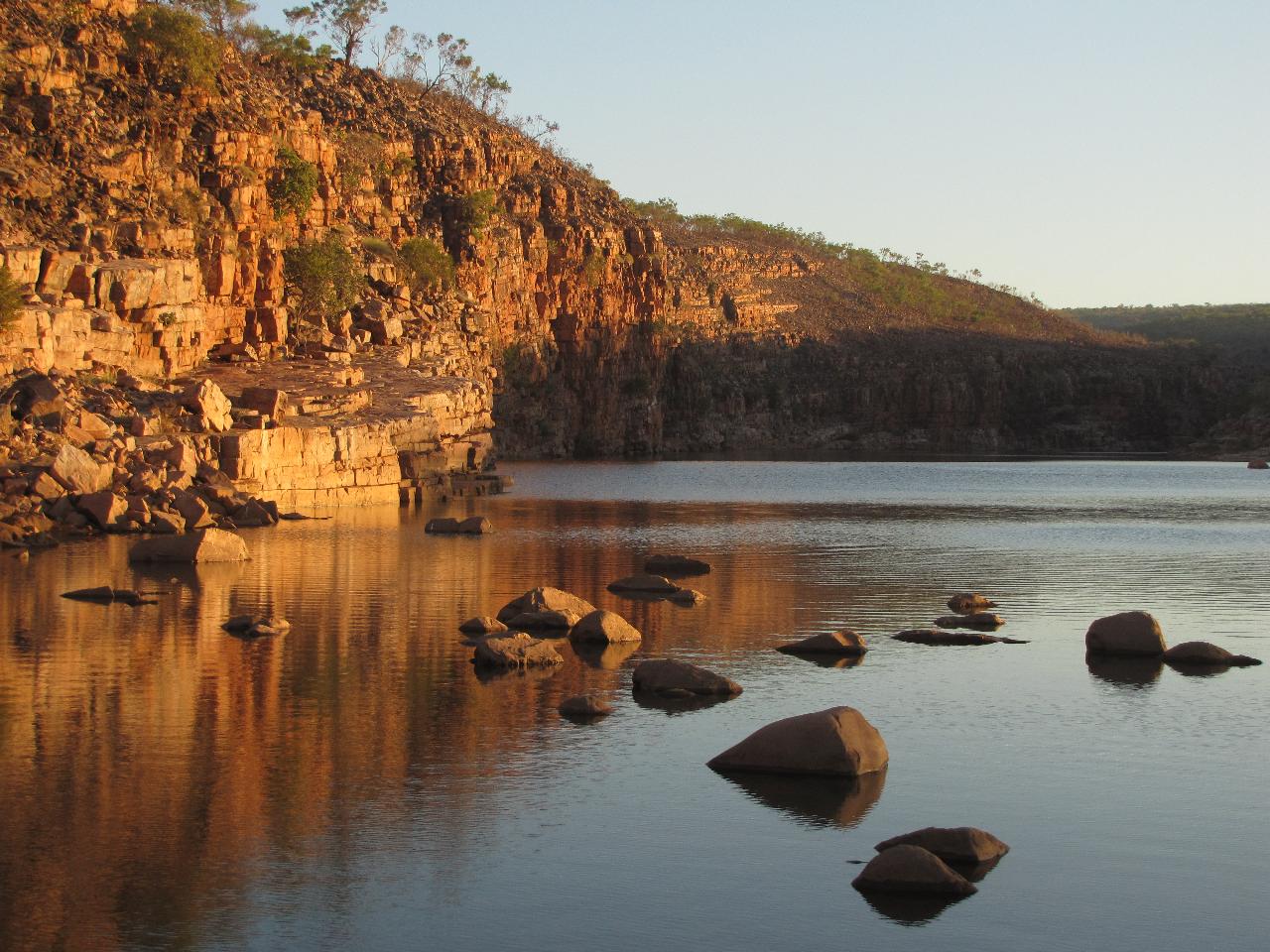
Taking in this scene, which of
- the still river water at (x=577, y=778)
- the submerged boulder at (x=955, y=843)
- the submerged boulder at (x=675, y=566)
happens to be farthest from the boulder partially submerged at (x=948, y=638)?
the submerged boulder at (x=955, y=843)

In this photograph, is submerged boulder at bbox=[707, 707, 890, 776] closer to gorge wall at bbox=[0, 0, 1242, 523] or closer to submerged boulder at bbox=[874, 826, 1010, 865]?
submerged boulder at bbox=[874, 826, 1010, 865]

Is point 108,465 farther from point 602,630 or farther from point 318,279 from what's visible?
point 318,279

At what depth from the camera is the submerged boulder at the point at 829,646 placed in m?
25.3

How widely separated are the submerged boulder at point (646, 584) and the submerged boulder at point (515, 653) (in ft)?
30.6

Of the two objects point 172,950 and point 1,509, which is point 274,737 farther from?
point 1,509

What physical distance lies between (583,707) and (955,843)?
23.3 feet

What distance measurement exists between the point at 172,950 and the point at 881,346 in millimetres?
167095

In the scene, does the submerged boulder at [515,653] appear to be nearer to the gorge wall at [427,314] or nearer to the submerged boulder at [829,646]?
the submerged boulder at [829,646]

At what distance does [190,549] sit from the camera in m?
37.6

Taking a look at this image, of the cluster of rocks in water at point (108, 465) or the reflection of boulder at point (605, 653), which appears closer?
the reflection of boulder at point (605, 653)

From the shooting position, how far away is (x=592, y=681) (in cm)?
2267

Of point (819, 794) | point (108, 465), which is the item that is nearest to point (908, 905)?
point (819, 794)

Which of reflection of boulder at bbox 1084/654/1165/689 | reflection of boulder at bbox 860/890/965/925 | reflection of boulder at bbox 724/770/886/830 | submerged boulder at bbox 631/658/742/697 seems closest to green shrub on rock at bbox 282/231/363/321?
reflection of boulder at bbox 1084/654/1165/689

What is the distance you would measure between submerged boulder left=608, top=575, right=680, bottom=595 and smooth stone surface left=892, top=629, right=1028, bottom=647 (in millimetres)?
7185
